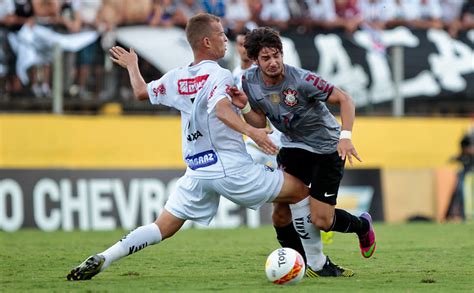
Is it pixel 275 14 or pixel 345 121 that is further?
pixel 275 14

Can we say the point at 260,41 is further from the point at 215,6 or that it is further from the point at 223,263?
the point at 215,6

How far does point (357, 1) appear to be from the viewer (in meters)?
21.2

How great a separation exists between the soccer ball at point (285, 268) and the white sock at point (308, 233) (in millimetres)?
681

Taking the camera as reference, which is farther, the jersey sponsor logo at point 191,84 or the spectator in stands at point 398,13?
the spectator in stands at point 398,13

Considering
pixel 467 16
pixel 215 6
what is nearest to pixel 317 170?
pixel 215 6

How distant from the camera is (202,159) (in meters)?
8.30

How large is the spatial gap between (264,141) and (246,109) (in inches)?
27.8

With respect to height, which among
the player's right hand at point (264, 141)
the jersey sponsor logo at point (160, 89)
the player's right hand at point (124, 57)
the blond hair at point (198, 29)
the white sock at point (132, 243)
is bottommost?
the white sock at point (132, 243)

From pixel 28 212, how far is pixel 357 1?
8.33 meters

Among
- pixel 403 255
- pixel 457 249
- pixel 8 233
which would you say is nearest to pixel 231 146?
pixel 403 255

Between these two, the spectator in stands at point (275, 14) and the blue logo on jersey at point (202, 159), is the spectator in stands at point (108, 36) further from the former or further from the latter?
the blue logo on jersey at point (202, 159)

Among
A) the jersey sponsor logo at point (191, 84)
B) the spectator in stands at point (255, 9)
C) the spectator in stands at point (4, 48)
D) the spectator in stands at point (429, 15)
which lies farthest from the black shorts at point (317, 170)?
the spectator in stands at point (429, 15)

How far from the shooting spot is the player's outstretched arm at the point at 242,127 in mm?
7680

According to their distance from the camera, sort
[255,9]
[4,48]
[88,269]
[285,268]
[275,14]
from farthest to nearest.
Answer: [275,14]
[255,9]
[4,48]
[88,269]
[285,268]
